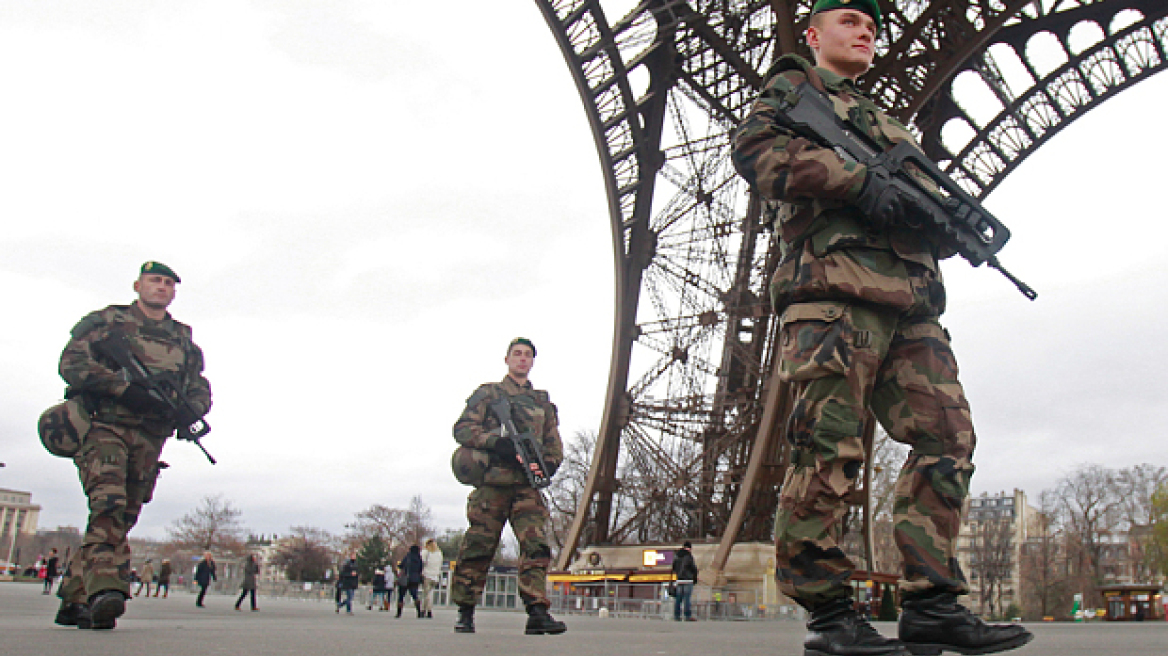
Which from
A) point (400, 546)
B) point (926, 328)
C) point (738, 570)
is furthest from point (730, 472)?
point (400, 546)

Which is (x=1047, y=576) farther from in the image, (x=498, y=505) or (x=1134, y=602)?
(x=498, y=505)

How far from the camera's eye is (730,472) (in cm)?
1962

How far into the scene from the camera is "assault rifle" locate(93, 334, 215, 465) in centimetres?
478

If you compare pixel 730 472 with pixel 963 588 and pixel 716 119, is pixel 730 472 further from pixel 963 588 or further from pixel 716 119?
pixel 963 588

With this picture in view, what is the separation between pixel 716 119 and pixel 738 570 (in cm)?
1012

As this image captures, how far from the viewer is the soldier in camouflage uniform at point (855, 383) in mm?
2367

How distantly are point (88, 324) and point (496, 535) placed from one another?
2.65 meters

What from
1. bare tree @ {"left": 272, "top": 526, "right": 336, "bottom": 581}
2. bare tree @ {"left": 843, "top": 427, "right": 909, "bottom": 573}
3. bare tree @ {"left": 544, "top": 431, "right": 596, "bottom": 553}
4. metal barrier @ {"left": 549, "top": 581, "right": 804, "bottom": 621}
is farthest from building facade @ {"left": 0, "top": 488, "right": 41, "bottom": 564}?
metal barrier @ {"left": 549, "top": 581, "right": 804, "bottom": 621}

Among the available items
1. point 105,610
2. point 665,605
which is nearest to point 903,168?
point 105,610

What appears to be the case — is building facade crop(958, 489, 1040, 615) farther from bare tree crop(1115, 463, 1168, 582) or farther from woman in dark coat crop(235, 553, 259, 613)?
woman in dark coat crop(235, 553, 259, 613)

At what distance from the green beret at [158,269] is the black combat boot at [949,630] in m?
4.51

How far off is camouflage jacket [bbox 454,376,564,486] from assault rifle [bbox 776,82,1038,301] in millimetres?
3047

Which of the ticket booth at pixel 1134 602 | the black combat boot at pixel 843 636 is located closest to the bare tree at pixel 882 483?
the ticket booth at pixel 1134 602

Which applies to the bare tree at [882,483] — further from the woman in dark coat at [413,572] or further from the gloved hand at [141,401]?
the gloved hand at [141,401]
